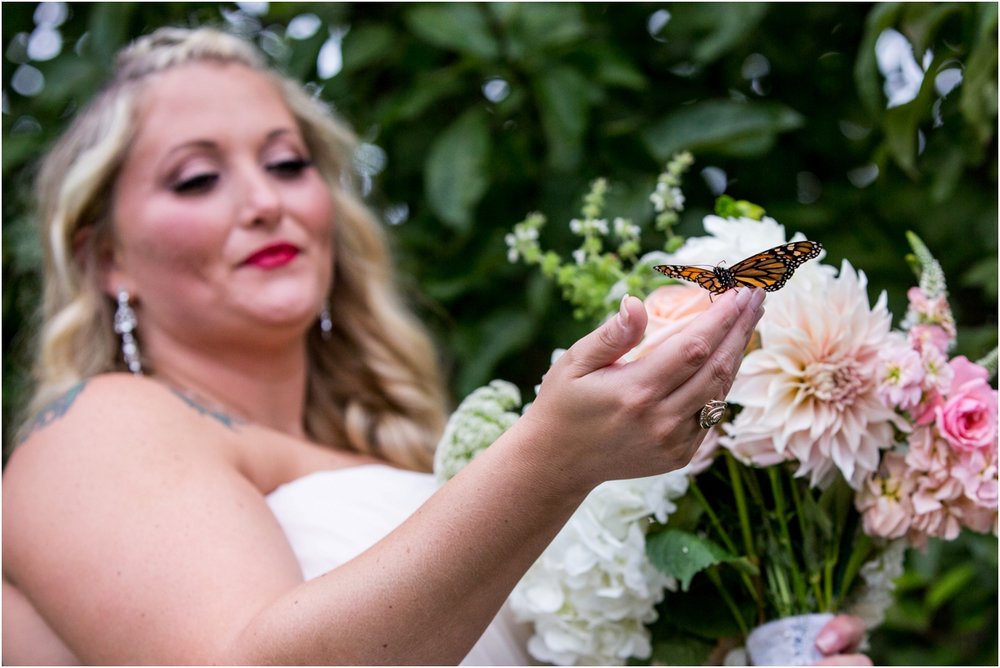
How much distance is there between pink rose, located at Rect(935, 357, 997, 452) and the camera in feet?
3.90

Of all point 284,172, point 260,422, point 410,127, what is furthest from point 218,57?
point 260,422

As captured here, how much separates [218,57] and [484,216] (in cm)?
66

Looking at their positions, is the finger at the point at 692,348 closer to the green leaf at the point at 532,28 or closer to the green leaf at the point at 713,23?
the green leaf at the point at 713,23

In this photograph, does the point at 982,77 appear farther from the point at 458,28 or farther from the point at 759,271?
the point at 458,28

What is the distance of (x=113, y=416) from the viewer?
1470 mm

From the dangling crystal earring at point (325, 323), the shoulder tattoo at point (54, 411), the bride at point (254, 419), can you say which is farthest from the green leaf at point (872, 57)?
the shoulder tattoo at point (54, 411)

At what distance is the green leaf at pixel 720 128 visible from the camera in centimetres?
206

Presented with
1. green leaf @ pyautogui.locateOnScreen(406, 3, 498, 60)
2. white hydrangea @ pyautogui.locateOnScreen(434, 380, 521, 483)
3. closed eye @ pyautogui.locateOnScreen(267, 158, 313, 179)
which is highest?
green leaf @ pyautogui.locateOnScreen(406, 3, 498, 60)

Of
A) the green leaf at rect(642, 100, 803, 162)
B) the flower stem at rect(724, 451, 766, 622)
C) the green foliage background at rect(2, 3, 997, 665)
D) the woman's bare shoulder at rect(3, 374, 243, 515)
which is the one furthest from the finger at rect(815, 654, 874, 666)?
the green leaf at rect(642, 100, 803, 162)

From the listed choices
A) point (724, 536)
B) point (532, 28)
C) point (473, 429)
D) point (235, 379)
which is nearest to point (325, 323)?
point (235, 379)

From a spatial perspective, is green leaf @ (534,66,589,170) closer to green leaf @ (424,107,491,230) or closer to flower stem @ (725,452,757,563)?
green leaf @ (424,107,491,230)

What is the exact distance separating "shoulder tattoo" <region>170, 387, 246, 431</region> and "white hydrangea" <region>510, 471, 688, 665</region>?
0.59 metres

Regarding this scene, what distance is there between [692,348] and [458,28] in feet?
4.48

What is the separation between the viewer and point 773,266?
3.36 feet
